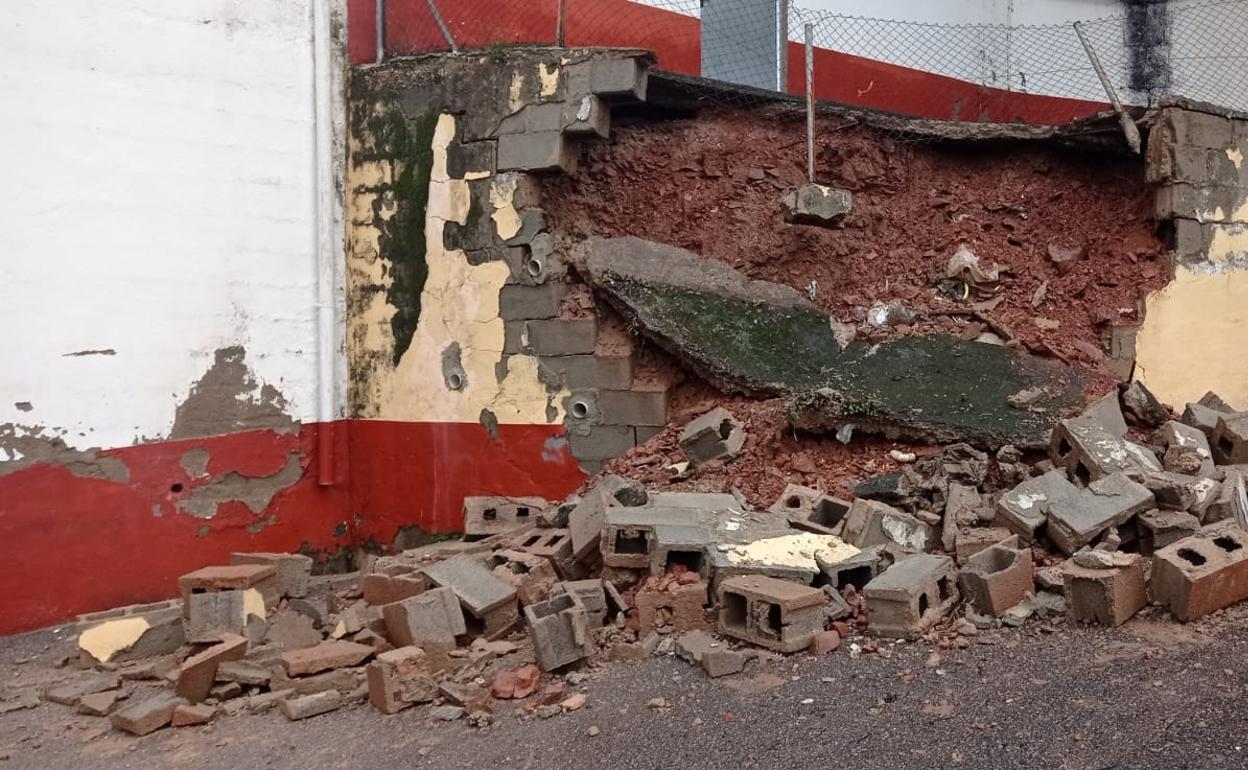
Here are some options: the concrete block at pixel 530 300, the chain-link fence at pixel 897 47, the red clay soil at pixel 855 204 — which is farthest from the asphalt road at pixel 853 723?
the chain-link fence at pixel 897 47

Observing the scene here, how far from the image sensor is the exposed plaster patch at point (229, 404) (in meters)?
7.36

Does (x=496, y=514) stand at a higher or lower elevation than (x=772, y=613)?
higher

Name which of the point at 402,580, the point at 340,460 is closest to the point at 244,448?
the point at 340,460

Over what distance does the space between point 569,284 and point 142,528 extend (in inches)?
145

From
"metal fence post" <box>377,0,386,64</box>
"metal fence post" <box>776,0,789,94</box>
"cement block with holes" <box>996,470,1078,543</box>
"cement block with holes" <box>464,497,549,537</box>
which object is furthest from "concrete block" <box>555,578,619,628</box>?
"metal fence post" <box>776,0,789,94</box>

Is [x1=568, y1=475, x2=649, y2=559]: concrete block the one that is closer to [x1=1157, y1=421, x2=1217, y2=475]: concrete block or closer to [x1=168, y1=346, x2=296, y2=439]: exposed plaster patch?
[x1=168, y1=346, x2=296, y2=439]: exposed plaster patch

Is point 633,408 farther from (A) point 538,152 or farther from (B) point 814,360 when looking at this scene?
(A) point 538,152

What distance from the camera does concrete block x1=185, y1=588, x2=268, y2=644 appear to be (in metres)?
5.63

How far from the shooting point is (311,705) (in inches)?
188

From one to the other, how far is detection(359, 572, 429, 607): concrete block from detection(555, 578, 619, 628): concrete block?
936 mm

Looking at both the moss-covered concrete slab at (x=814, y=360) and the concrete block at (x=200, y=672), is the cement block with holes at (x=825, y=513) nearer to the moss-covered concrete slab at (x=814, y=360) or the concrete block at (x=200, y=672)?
the moss-covered concrete slab at (x=814, y=360)

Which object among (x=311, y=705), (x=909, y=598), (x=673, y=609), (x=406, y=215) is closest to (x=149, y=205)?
(x=406, y=215)

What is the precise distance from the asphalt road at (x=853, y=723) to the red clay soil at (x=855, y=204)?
3.74 m

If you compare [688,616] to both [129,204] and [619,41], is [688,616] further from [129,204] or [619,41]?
[619,41]
